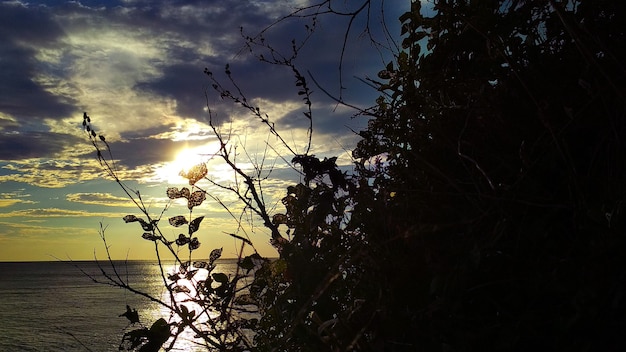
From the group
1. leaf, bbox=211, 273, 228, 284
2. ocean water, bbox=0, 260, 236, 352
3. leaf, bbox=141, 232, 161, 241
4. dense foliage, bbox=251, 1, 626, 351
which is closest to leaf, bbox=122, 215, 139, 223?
leaf, bbox=141, 232, 161, 241

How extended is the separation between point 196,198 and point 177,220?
0.17 m

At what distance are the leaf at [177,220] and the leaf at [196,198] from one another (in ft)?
0.33

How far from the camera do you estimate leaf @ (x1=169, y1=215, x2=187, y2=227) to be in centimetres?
264

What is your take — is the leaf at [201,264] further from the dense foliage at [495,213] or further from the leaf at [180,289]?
the dense foliage at [495,213]

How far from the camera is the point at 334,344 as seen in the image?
152 centimetres

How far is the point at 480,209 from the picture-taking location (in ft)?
4.06

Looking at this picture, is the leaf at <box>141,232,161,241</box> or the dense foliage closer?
the dense foliage

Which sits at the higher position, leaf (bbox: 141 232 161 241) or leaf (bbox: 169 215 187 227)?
leaf (bbox: 169 215 187 227)

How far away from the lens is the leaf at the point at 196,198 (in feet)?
8.53

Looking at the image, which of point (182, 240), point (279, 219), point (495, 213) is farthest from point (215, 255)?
point (495, 213)

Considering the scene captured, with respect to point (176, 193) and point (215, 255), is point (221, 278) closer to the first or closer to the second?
point (215, 255)

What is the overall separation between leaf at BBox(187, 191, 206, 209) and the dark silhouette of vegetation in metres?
0.41

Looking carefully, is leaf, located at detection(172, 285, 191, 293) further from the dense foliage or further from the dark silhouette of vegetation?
the dense foliage

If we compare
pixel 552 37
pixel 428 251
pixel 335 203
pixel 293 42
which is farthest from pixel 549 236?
pixel 293 42
